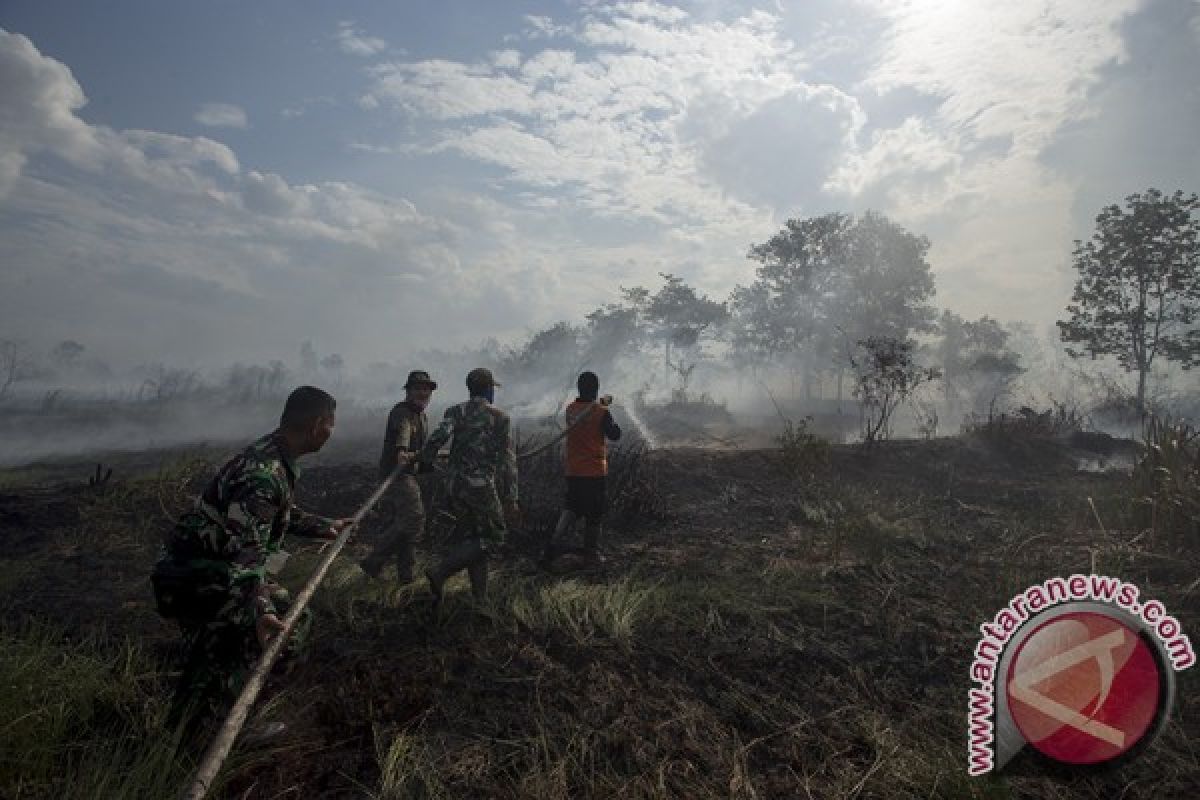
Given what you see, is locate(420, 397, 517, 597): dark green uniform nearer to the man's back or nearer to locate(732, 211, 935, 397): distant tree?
the man's back

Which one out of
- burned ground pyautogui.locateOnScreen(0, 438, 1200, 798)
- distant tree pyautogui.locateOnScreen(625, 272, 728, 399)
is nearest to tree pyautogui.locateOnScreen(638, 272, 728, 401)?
distant tree pyautogui.locateOnScreen(625, 272, 728, 399)

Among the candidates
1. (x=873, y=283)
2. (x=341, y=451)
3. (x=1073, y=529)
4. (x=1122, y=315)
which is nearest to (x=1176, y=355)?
(x=1122, y=315)

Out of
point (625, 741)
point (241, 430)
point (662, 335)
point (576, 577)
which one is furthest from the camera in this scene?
point (662, 335)

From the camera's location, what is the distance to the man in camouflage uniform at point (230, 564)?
7.82ft

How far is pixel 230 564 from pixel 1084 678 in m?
3.32

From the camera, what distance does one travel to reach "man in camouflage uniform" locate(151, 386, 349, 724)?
2.38m

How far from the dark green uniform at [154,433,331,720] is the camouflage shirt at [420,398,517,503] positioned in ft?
6.92

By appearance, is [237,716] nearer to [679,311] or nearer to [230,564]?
[230,564]

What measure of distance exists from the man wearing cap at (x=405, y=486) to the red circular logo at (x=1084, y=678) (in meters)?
3.93

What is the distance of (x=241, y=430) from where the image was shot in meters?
23.1

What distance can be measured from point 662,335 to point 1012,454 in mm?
26835

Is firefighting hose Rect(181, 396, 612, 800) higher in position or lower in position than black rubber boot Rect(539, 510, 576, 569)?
higher

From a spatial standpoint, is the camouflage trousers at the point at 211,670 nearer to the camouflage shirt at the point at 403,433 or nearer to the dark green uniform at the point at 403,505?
the dark green uniform at the point at 403,505

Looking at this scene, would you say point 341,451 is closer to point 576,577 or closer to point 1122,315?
point 576,577
